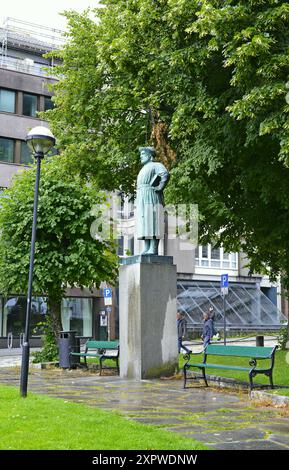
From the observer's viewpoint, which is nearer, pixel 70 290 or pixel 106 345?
pixel 106 345

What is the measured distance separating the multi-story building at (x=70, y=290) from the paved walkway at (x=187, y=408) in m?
23.2

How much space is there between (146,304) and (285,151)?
4439 mm

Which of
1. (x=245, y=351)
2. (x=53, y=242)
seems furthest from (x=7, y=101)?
(x=245, y=351)

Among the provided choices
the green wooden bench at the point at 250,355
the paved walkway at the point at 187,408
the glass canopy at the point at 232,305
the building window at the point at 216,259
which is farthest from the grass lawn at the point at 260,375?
the building window at the point at 216,259

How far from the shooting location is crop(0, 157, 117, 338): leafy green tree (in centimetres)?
1853

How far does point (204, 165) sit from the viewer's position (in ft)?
55.0

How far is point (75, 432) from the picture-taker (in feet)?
22.1

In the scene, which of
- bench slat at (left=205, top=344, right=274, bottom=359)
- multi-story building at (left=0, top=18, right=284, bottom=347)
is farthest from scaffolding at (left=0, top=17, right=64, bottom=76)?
bench slat at (left=205, top=344, right=274, bottom=359)

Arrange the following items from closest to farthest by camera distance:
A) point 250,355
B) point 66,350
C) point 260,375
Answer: point 250,355 → point 260,375 → point 66,350

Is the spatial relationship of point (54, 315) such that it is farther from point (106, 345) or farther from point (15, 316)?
point (15, 316)

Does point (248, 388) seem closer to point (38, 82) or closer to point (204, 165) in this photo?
point (204, 165)

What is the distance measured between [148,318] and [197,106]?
205 inches

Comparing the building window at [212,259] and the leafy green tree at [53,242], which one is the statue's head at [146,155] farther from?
the building window at [212,259]

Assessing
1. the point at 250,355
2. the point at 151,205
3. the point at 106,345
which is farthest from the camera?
the point at 106,345
